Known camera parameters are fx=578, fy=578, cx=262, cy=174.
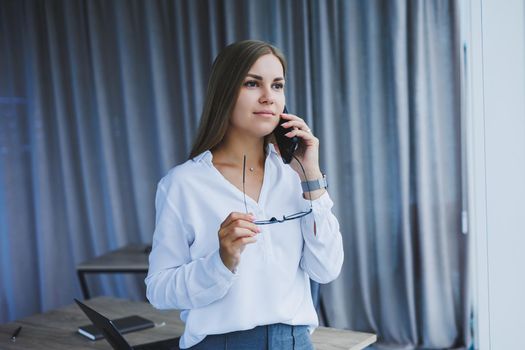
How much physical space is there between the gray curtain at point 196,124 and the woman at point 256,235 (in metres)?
2.05

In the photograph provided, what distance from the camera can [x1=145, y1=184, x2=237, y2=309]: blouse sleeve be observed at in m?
1.17

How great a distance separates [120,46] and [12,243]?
1661 millimetres

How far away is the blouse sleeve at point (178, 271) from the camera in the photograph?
117 cm

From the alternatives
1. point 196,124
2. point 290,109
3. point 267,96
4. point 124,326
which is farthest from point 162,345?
point 196,124

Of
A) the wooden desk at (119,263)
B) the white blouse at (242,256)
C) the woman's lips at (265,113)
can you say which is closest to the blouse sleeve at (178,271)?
the white blouse at (242,256)

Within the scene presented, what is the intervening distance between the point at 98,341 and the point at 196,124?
7.46ft

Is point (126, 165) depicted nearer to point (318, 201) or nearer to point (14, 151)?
point (14, 151)

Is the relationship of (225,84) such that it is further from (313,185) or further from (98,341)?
(98,341)

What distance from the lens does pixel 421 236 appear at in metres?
3.21

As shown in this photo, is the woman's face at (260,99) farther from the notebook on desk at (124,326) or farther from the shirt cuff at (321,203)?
the notebook on desk at (124,326)

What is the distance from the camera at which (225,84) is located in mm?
1276

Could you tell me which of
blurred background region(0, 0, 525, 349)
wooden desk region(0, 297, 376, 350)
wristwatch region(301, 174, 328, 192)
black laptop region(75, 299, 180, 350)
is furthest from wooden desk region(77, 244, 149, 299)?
wristwatch region(301, 174, 328, 192)

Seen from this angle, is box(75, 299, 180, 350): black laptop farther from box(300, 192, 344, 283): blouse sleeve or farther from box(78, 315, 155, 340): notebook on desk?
box(300, 192, 344, 283): blouse sleeve

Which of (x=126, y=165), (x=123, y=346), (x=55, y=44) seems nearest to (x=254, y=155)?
(x=123, y=346)
